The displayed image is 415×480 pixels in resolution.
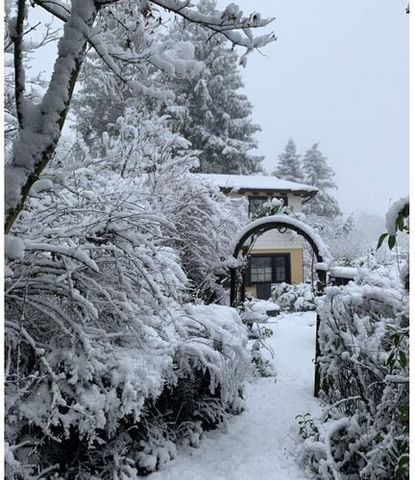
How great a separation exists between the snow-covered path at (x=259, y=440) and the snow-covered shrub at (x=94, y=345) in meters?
0.21

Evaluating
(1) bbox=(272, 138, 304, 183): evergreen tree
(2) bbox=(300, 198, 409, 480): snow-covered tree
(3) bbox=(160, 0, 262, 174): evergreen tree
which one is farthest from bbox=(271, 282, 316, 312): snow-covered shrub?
(1) bbox=(272, 138, 304, 183): evergreen tree

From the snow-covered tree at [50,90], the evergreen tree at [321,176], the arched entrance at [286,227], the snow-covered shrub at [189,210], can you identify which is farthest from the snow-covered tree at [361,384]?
the evergreen tree at [321,176]

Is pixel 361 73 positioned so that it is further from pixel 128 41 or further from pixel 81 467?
pixel 81 467

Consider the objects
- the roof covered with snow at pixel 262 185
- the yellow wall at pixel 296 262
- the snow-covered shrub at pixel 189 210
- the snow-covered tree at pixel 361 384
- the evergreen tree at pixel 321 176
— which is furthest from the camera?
the evergreen tree at pixel 321 176

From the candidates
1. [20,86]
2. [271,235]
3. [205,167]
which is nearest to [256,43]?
[20,86]

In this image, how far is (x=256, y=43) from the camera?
1996mm

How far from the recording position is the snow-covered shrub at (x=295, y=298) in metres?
11.7

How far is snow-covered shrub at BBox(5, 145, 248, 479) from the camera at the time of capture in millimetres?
2930

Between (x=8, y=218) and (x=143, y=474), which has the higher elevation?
(x=8, y=218)

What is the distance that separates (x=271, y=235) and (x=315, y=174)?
44.0ft

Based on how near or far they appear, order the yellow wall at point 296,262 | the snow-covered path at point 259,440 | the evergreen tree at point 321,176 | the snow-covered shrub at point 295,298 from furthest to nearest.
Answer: the evergreen tree at point 321,176 → the yellow wall at point 296,262 → the snow-covered shrub at point 295,298 → the snow-covered path at point 259,440

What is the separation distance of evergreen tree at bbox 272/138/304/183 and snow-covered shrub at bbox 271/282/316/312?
59.8 feet

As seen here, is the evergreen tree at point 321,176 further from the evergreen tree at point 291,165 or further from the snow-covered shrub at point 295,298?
the snow-covered shrub at point 295,298
